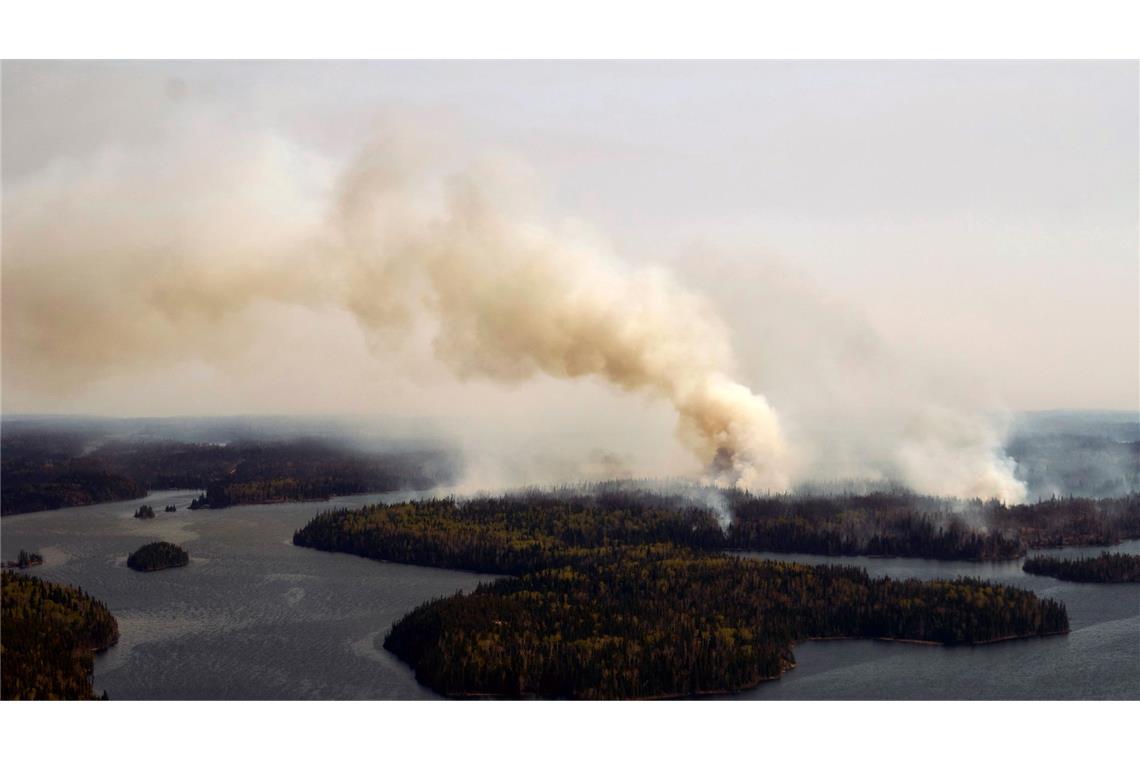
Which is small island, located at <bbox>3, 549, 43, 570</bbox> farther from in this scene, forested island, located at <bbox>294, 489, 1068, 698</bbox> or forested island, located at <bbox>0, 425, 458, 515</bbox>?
forested island, located at <bbox>0, 425, 458, 515</bbox>

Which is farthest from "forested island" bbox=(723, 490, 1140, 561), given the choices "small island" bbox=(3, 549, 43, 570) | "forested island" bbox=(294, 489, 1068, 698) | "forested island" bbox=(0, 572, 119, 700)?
"small island" bbox=(3, 549, 43, 570)

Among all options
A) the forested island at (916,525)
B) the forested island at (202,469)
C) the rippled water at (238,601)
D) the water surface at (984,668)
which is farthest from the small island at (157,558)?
the water surface at (984,668)

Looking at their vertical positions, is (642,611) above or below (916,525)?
below

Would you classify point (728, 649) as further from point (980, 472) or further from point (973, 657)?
point (980, 472)

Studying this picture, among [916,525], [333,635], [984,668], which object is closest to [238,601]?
[333,635]

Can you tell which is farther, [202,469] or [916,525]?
[202,469]

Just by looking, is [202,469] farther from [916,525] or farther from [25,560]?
[916,525]
